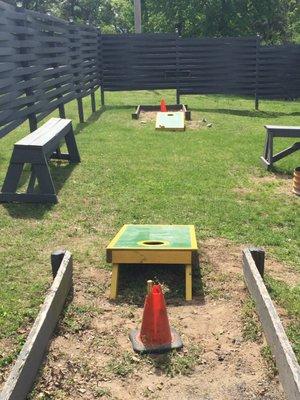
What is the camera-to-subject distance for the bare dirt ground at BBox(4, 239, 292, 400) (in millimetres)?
2971

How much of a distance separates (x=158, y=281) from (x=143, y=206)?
2.05 m

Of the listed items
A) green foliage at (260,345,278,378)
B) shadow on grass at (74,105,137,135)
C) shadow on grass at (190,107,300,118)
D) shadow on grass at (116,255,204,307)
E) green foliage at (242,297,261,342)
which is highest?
green foliage at (260,345,278,378)

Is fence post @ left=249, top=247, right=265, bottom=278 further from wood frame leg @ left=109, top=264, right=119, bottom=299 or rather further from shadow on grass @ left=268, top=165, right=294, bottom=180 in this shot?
shadow on grass @ left=268, top=165, right=294, bottom=180

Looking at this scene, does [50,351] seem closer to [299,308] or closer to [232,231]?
[299,308]

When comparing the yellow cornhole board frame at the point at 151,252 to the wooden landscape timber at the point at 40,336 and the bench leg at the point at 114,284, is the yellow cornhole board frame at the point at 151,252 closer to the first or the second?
the bench leg at the point at 114,284

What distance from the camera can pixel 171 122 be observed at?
12203 mm

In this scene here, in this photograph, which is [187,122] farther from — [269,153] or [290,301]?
[290,301]

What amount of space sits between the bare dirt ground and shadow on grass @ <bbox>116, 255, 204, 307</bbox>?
0.02 m

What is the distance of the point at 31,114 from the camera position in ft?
29.2

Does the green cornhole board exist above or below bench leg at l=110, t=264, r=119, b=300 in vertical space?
below

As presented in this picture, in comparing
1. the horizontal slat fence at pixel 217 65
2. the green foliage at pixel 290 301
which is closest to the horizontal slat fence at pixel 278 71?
the horizontal slat fence at pixel 217 65

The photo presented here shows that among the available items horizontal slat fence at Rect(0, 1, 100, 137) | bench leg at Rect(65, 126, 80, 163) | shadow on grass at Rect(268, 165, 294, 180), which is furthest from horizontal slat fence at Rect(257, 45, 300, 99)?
bench leg at Rect(65, 126, 80, 163)

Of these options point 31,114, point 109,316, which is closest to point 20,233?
point 109,316

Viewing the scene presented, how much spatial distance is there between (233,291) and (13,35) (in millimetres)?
6087
